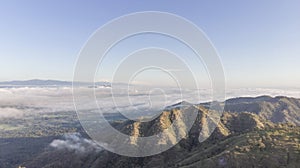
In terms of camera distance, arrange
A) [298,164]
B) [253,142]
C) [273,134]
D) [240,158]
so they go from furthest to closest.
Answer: [273,134] → [253,142] → [240,158] → [298,164]

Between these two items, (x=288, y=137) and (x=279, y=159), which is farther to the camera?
(x=288, y=137)

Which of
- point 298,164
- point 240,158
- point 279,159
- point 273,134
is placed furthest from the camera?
point 273,134

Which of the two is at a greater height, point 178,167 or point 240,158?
point 240,158

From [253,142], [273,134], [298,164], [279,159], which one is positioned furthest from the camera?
[273,134]

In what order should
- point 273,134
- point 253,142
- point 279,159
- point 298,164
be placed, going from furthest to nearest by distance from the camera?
point 273,134, point 253,142, point 279,159, point 298,164

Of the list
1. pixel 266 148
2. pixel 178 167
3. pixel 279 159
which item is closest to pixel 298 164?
pixel 279 159

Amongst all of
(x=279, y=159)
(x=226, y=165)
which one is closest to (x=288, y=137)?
(x=279, y=159)

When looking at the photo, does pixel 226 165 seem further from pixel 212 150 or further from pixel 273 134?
pixel 273 134

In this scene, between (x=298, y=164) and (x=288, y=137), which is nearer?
(x=298, y=164)

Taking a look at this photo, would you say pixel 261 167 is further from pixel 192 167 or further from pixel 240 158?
pixel 192 167
